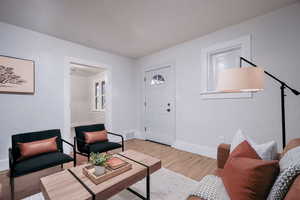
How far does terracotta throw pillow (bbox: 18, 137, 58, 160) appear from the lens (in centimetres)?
189

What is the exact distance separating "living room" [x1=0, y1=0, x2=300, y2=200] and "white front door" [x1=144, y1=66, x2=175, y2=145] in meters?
0.03

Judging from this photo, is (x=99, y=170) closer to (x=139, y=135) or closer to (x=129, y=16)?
(x=129, y=16)

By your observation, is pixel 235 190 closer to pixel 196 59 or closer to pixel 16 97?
pixel 196 59

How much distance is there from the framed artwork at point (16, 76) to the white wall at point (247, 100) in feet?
10.1

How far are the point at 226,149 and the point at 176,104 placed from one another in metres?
2.04

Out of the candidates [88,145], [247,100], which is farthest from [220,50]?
[88,145]

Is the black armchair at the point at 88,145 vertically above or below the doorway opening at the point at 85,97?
below

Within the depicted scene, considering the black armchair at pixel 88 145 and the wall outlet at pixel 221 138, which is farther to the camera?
the wall outlet at pixel 221 138

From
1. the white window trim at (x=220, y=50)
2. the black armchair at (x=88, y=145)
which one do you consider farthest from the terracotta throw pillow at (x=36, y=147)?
the white window trim at (x=220, y=50)

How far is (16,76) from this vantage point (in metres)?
2.53

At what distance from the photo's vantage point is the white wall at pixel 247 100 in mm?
2115

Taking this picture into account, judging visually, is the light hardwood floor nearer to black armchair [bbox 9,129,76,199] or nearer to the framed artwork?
black armchair [bbox 9,129,76,199]

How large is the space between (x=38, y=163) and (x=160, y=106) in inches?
112

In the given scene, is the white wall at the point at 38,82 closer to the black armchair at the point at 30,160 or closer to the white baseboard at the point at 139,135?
the black armchair at the point at 30,160
